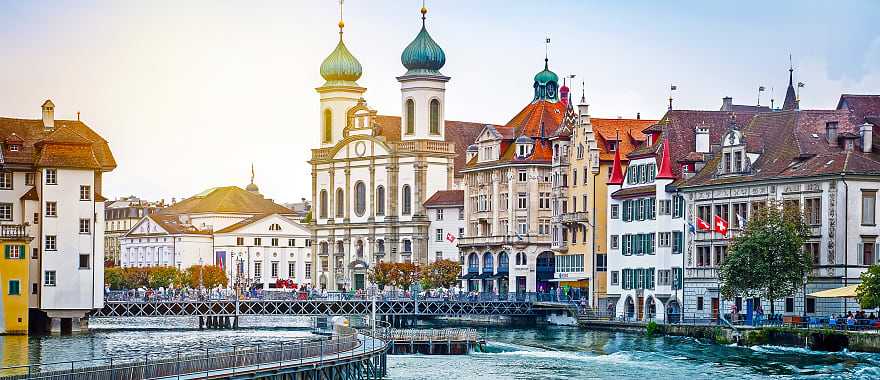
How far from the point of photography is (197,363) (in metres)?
68.4

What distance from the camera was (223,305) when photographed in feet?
476

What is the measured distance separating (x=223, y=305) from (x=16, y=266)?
26204 millimetres

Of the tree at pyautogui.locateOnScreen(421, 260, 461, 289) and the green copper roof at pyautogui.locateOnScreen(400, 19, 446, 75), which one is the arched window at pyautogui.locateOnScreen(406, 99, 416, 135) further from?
the tree at pyautogui.locateOnScreen(421, 260, 461, 289)

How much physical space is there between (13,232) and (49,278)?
403 centimetres

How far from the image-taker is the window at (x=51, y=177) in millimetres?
124188

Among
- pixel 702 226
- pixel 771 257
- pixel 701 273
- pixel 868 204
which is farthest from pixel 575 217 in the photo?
pixel 868 204

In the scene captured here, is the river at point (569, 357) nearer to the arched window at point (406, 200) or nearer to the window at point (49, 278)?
the window at point (49, 278)

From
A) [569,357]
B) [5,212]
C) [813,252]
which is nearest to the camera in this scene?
[569,357]

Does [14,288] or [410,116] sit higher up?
[410,116]

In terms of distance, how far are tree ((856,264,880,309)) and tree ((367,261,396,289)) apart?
283 feet

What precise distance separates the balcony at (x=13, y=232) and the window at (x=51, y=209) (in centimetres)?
180

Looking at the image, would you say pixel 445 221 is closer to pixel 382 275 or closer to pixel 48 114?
pixel 382 275

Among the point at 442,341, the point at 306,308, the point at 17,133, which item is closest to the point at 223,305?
the point at 306,308

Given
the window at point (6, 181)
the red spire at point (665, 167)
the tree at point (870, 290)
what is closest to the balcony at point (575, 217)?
the red spire at point (665, 167)
